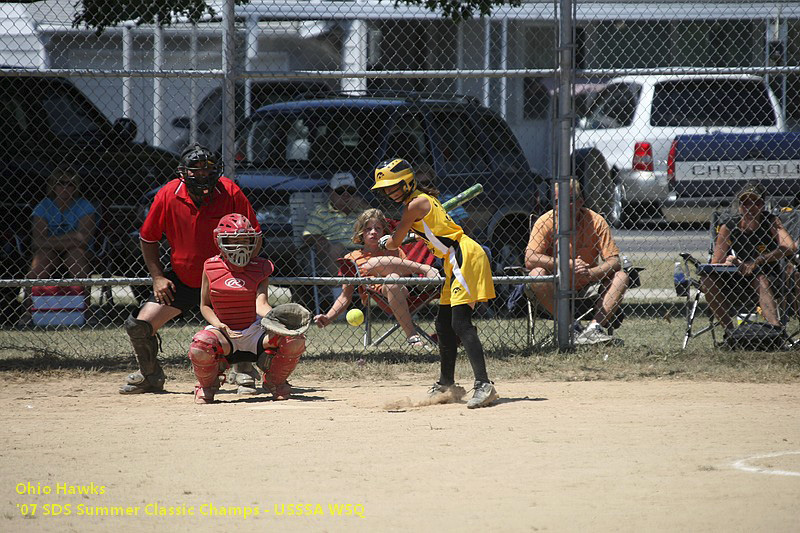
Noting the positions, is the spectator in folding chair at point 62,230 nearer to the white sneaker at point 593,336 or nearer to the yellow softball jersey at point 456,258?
the yellow softball jersey at point 456,258

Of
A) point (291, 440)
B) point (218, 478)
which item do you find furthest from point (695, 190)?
point (218, 478)

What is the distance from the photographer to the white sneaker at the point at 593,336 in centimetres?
791

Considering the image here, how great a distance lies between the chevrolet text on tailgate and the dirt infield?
14.6ft

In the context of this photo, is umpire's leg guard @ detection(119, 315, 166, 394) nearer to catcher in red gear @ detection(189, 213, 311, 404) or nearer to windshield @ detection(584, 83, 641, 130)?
catcher in red gear @ detection(189, 213, 311, 404)

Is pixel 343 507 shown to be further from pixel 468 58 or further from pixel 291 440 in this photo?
pixel 468 58

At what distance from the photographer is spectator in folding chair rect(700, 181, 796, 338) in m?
8.12

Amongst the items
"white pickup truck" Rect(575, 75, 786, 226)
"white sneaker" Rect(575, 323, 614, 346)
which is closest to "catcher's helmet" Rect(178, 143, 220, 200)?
"white sneaker" Rect(575, 323, 614, 346)

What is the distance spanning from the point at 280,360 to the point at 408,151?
12.1 feet

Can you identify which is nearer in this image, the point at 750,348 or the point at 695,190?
the point at 750,348

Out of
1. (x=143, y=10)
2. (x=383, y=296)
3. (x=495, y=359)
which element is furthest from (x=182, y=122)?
(x=495, y=359)

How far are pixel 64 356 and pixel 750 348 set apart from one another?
5.38 m

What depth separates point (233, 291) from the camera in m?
6.36

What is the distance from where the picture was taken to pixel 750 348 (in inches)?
308

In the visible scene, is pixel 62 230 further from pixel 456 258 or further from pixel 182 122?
pixel 456 258
